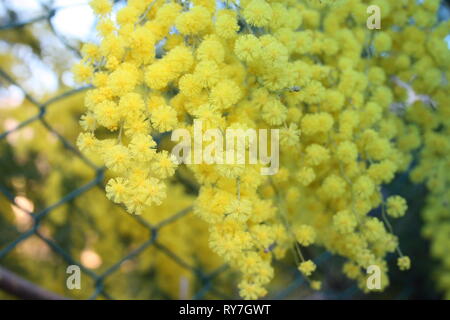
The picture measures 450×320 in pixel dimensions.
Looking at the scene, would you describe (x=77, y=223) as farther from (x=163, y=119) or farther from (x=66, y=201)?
(x=163, y=119)

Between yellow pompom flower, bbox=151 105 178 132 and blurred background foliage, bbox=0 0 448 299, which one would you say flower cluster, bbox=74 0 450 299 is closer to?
yellow pompom flower, bbox=151 105 178 132

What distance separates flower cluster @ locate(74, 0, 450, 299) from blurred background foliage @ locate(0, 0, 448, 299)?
0.43 metres

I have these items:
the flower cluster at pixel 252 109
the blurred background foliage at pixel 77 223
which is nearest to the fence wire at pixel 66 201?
the blurred background foliage at pixel 77 223

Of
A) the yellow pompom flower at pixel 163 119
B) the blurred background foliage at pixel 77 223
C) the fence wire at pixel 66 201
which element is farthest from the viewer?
the blurred background foliage at pixel 77 223

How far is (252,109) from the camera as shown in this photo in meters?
0.50

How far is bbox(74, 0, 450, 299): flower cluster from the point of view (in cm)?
45

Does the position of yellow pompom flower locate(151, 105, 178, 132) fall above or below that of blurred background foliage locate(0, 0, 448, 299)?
below

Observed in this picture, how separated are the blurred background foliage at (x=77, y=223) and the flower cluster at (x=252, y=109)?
43 cm

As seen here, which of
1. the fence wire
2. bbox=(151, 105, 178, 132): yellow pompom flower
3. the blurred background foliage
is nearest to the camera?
bbox=(151, 105, 178, 132): yellow pompom flower

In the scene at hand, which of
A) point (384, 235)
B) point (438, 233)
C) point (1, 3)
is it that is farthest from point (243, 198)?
point (1, 3)

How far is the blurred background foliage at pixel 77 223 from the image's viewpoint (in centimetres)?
100

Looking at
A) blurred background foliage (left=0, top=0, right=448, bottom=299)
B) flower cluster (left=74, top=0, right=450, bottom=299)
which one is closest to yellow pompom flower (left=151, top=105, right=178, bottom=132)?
flower cluster (left=74, top=0, right=450, bottom=299)

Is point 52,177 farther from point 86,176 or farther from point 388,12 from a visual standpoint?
point 388,12

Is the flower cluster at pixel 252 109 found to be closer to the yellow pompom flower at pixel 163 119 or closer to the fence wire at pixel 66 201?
the yellow pompom flower at pixel 163 119
